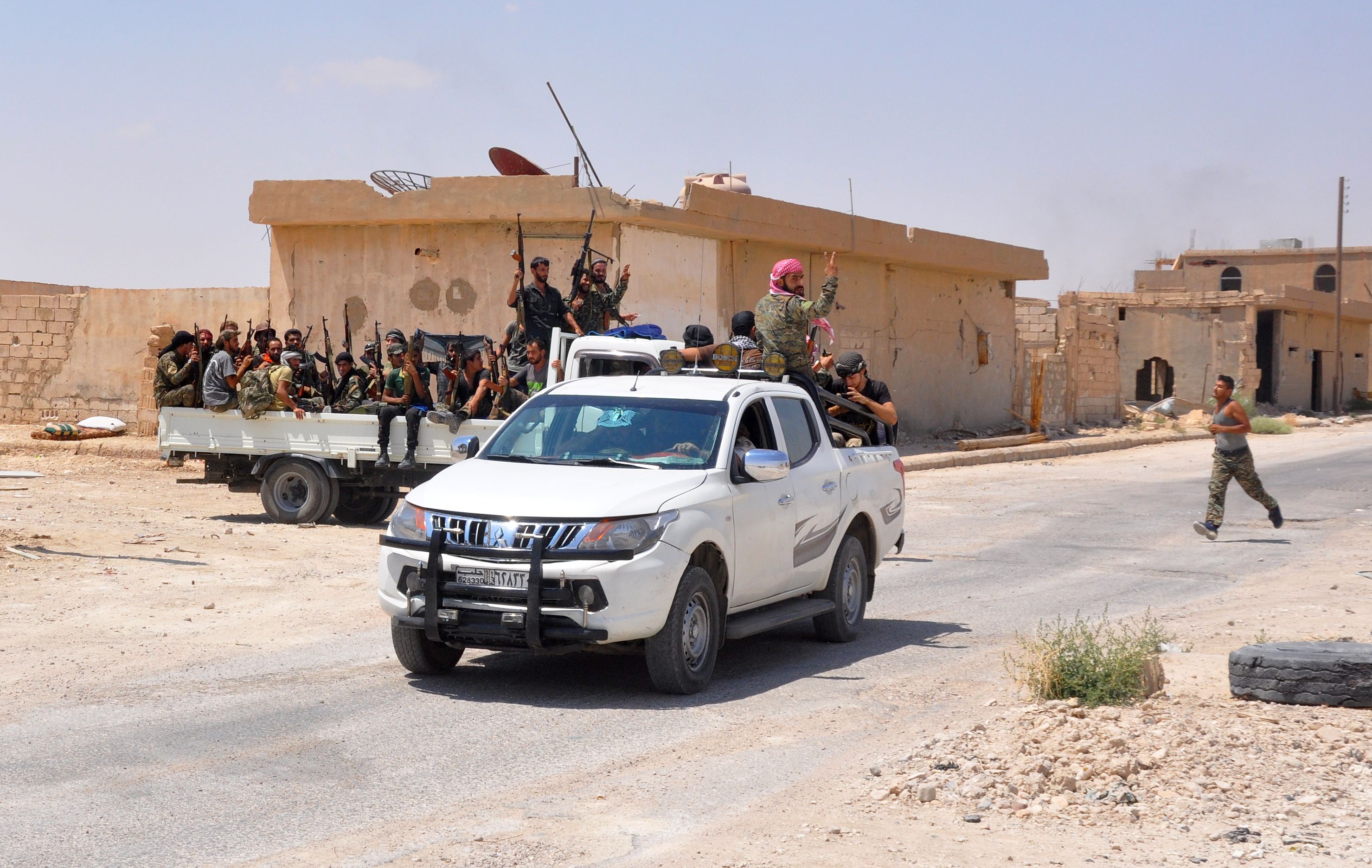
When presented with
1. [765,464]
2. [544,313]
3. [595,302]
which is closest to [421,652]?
[765,464]

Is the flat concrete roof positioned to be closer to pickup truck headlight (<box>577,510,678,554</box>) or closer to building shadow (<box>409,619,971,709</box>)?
building shadow (<box>409,619,971,709</box>)

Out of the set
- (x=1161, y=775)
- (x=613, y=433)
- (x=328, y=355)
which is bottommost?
(x=1161, y=775)

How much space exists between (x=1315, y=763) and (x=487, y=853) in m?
3.36

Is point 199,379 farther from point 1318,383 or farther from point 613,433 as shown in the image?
point 1318,383

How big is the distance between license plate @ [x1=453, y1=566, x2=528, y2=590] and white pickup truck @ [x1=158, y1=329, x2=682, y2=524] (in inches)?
284

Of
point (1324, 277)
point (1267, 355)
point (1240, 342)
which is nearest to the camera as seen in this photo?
point (1240, 342)

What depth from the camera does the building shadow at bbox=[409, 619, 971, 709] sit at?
7.45 meters

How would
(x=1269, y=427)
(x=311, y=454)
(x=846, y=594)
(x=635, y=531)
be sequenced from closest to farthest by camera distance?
(x=635, y=531), (x=846, y=594), (x=311, y=454), (x=1269, y=427)

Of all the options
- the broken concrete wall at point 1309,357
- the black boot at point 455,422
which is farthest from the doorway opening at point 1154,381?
the black boot at point 455,422

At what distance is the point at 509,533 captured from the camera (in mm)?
7070

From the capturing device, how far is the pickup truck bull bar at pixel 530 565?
6.97m

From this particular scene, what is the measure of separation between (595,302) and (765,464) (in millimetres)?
8621

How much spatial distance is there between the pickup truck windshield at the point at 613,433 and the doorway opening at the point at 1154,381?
1564 inches

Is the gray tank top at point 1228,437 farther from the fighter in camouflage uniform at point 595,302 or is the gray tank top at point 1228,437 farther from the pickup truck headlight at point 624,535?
the pickup truck headlight at point 624,535
